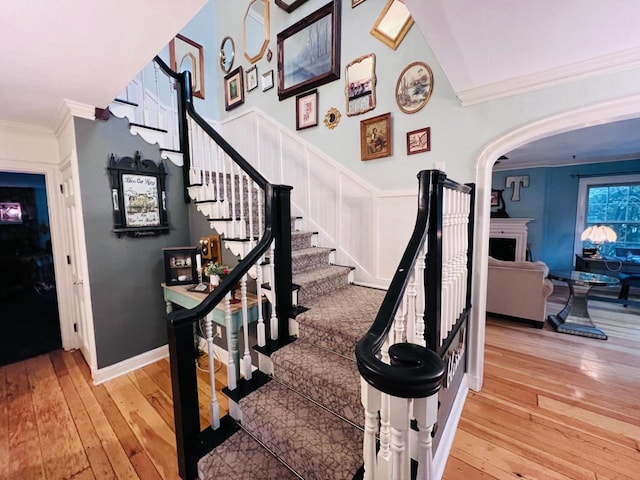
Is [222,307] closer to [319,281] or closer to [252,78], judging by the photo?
[319,281]

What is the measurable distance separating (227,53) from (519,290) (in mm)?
5385

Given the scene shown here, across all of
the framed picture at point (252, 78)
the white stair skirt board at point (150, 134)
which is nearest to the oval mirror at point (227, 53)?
the framed picture at point (252, 78)

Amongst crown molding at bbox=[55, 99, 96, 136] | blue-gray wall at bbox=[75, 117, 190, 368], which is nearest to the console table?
blue-gray wall at bbox=[75, 117, 190, 368]

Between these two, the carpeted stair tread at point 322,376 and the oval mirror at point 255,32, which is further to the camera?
the oval mirror at point 255,32

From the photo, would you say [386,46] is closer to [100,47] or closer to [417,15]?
[417,15]

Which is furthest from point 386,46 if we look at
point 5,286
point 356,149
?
point 5,286

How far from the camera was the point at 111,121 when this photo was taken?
254 cm

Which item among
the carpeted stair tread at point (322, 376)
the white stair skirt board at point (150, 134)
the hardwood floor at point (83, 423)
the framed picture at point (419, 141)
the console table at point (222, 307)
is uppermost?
the white stair skirt board at point (150, 134)

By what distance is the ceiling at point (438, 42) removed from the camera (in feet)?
4.06

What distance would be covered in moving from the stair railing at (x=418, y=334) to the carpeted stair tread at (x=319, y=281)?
1.10 meters

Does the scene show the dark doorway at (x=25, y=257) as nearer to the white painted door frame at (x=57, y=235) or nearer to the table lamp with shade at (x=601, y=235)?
the white painted door frame at (x=57, y=235)

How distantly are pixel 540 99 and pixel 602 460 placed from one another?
2338 millimetres

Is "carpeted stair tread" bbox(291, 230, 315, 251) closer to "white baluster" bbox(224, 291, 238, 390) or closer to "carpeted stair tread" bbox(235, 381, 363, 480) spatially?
"white baluster" bbox(224, 291, 238, 390)

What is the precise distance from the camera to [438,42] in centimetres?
151
